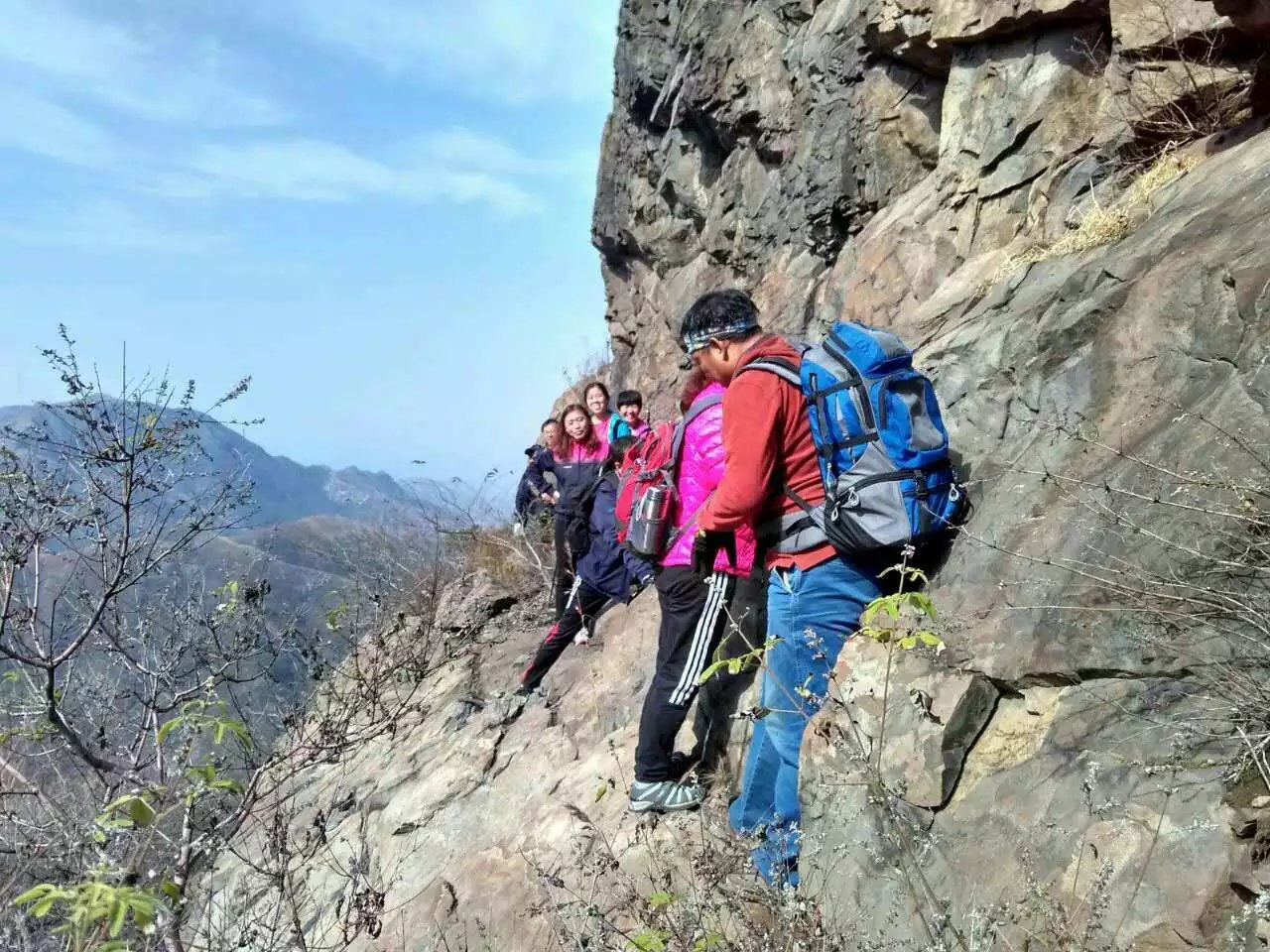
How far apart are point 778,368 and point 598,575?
3.16m

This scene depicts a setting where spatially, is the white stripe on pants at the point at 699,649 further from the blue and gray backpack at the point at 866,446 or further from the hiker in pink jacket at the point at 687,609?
the blue and gray backpack at the point at 866,446

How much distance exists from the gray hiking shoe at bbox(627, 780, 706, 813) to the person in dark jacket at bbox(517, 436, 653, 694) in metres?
1.91

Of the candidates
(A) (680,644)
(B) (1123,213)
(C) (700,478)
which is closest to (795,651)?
(A) (680,644)

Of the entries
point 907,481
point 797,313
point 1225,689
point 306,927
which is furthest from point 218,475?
point 797,313

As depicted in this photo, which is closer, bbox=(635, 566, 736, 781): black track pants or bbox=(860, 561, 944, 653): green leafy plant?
bbox=(860, 561, 944, 653): green leafy plant

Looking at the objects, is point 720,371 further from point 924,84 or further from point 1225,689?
point 924,84

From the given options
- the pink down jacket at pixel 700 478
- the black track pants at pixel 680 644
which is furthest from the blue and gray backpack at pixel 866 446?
the black track pants at pixel 680 644

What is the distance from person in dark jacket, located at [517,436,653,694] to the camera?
5926 millimetres

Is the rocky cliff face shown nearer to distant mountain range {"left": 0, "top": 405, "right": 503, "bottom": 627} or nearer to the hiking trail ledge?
the hiking trail ledge

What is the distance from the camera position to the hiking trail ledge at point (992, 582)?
249 centimetres

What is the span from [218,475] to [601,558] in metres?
2.54

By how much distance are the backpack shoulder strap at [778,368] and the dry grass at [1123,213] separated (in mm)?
2751

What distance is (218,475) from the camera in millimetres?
4613

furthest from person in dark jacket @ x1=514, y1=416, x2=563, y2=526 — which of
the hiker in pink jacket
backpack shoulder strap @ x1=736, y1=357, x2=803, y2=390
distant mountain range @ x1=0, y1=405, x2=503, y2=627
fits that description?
backpack shoulder strap @ x1=736, y1=357, x2=803, y2=390
